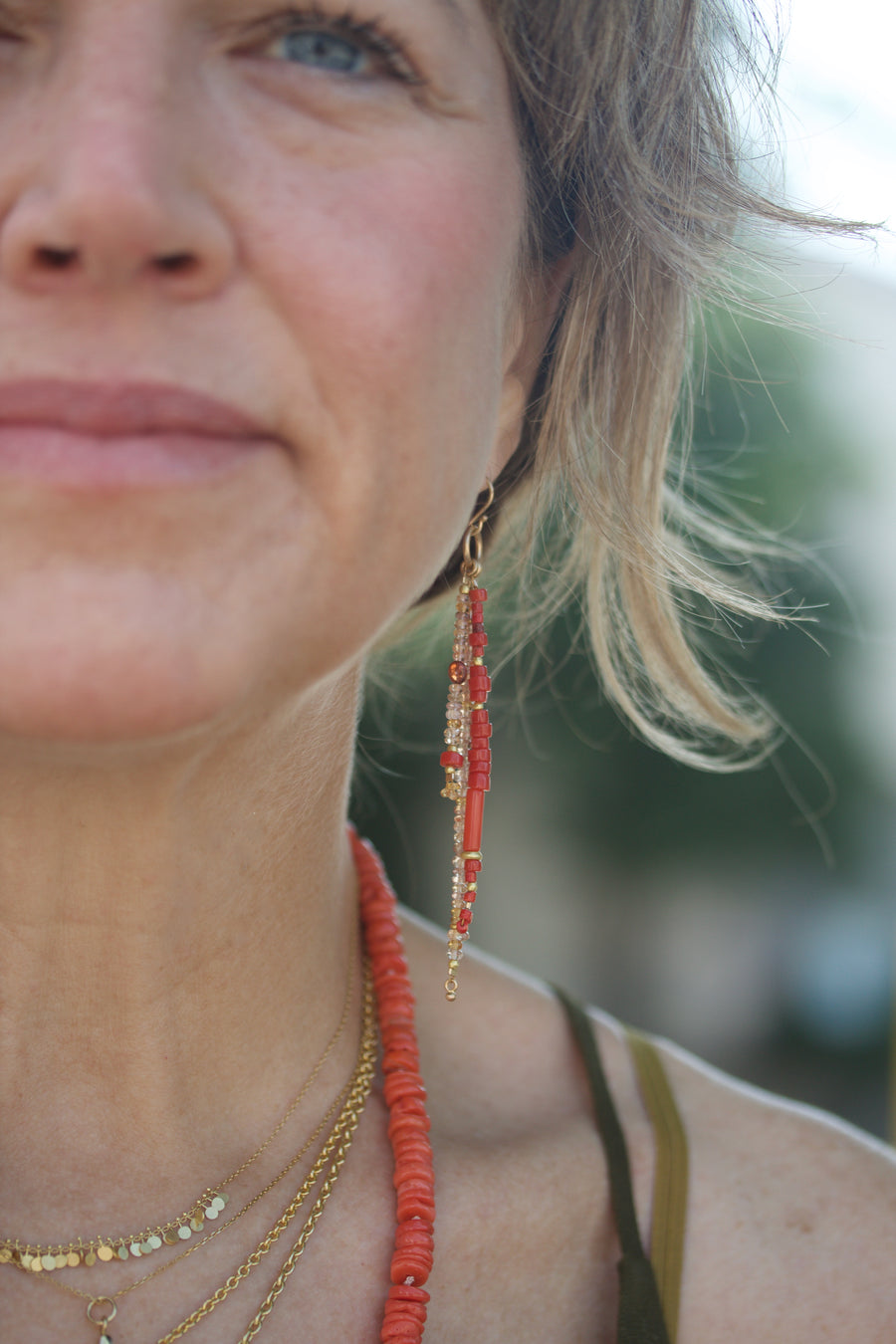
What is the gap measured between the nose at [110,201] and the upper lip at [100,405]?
90mm

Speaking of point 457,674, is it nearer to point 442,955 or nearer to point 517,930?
point 442,955

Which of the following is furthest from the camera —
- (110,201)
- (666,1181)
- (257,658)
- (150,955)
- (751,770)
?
(751,770)

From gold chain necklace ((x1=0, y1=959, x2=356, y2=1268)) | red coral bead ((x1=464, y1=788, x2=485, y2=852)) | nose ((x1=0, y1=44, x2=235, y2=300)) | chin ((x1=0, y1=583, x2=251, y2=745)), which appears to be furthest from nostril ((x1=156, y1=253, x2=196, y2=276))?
gold chain necklace ((x1=0, y1=959, x2=356, y2=1268))

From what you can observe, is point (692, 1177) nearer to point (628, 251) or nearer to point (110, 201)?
point (628, 251)

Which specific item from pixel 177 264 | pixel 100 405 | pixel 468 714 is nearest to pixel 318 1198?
pixel 468 714

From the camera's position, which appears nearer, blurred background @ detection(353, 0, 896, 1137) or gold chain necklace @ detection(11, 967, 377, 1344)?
gold chain necklace @ detection(11, 967, 377, 1344)

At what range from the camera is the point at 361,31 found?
4.23 ft

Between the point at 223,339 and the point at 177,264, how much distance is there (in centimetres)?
8

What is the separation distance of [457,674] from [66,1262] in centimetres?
92

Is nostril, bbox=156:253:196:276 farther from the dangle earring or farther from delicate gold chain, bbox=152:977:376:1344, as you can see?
delicate gold chain, bbox=152:977:376:1344

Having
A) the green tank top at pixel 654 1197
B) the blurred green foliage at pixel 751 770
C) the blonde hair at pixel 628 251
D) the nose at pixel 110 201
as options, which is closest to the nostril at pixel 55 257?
the nose at pixel 110 201

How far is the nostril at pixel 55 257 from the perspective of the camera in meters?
1.04

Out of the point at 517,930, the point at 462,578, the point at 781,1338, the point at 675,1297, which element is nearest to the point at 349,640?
the point at 462,578

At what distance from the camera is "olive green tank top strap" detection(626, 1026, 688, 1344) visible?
1.62m
